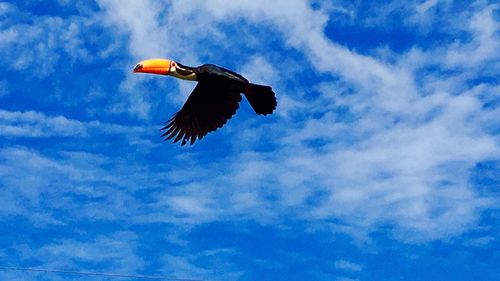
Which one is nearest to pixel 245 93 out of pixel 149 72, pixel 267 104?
pixel 267 104

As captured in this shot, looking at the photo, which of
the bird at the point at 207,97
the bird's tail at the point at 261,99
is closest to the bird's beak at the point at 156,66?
the bird at the point at 207,97

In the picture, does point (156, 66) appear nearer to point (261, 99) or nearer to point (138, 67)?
point (138, 67)

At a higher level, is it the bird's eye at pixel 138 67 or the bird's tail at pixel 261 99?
the bird's eye at pixel 138 67

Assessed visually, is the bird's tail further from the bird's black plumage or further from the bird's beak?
the bird's beak

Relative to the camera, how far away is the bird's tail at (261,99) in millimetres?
15906

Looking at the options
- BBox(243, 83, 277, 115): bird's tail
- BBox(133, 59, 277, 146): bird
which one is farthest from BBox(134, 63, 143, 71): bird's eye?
BBox(243, 83, 277, 115): bird's tail

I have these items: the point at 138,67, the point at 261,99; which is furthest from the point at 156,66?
the point at 261,99

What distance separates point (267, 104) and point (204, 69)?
1.18 meters

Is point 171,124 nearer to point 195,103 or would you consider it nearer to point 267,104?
point 195,103

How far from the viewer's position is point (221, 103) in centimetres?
1641

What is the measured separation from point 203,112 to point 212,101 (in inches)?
10.6

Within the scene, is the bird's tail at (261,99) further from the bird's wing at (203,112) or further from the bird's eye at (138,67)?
the bird's eye at (138,67)

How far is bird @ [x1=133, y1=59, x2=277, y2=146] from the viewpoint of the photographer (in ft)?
52.4

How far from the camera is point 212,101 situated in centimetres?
1645
